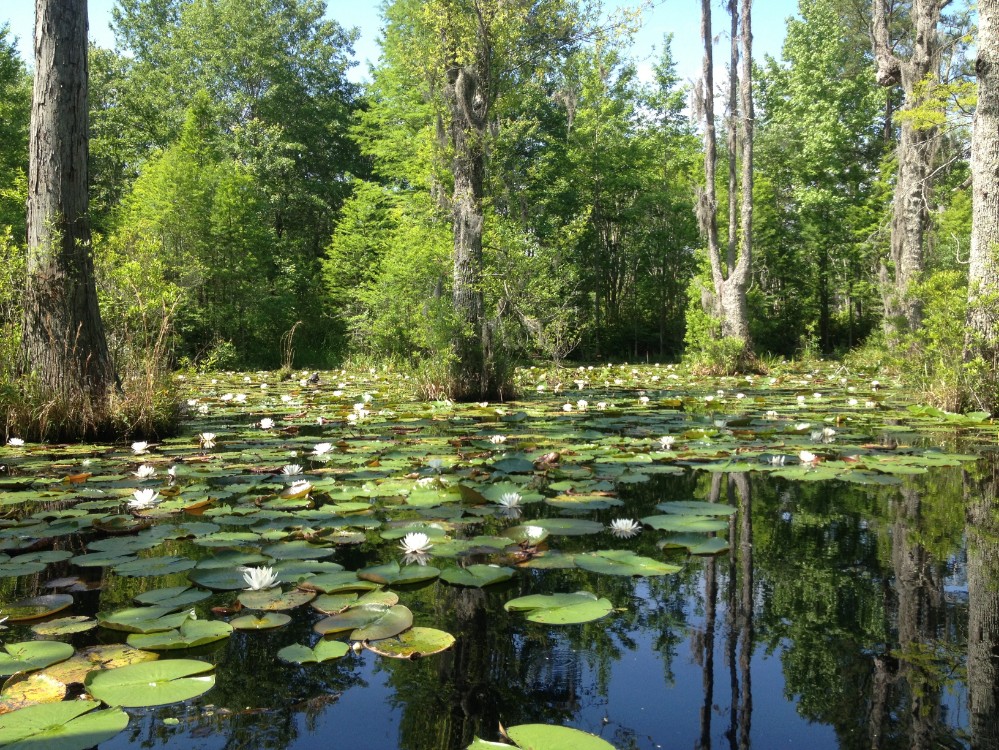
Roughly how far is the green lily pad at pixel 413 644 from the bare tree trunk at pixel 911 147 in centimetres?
1069

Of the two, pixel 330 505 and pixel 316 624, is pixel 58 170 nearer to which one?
pixel 330 505

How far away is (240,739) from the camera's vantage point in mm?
1135

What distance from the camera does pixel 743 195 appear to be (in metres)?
12.8

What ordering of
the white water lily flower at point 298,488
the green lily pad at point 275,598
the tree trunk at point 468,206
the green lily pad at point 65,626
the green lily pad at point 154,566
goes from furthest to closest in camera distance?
the tree trunk at point 468,206 < the white water lily flower at point 298,488 < the green lily pad at point 154,566 < the green lily pad at point 275,598 < the green lily pad at point 65,626

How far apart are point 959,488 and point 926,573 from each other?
1518 mm

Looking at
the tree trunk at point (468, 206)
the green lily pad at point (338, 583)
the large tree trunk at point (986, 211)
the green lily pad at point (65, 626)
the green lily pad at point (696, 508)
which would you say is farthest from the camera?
the tree trunk at point (468, 206)

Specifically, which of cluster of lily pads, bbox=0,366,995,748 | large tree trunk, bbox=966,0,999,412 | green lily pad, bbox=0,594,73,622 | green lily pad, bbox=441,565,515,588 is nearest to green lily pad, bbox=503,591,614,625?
cluster of lily pads, bbox=0,366,995,748

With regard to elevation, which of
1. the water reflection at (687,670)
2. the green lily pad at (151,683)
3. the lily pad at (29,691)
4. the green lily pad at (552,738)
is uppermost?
the lily pad at (29,691)

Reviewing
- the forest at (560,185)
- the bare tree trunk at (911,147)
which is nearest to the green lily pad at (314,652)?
the forest at (560,185)

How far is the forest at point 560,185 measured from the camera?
43.7 feet

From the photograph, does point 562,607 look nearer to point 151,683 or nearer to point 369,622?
point 369,622

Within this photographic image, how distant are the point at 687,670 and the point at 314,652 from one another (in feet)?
2.55

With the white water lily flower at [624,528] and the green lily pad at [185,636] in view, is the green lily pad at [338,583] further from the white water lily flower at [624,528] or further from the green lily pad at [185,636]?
the white water lily flower at [624,528]

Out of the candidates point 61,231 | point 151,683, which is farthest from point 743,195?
point 151,683
